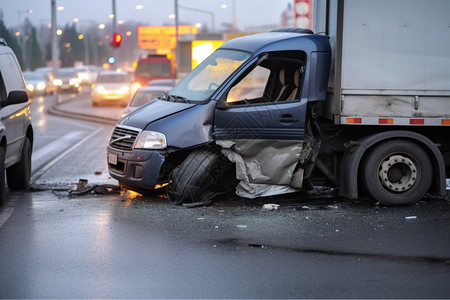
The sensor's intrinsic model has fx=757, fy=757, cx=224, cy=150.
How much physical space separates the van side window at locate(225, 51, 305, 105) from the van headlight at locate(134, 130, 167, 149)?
3.07 ft

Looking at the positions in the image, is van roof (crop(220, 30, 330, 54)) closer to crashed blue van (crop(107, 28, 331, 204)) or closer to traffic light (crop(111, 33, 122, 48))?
crashed blue van (crop(107, 28, 331, 204))

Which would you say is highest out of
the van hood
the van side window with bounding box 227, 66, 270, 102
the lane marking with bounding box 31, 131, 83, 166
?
the van side window with bounding box 227, 66, 270, 102

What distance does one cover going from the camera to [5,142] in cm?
973

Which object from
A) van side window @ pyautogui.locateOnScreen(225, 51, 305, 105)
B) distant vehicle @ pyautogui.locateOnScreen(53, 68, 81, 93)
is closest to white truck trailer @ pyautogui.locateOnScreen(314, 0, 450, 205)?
van side window @ pyautogui.locateOnScreen(225, 51, 305, 105)

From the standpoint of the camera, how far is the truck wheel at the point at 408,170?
919 cm

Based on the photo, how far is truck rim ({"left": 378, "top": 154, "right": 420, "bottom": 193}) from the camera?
363 inches

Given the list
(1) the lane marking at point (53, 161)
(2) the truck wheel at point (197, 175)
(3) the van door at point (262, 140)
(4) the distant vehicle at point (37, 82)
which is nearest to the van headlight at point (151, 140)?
(2) the truck wheel at point (197, 175)

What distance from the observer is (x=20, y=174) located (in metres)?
10.9

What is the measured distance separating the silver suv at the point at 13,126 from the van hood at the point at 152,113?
1.48 meters

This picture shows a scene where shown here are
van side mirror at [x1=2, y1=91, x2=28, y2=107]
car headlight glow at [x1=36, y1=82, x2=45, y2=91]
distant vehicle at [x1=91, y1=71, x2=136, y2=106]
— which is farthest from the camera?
car headlight glow at [x1=36, y1=82, x2=45, y2=91]

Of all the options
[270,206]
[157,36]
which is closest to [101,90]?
[270,206]

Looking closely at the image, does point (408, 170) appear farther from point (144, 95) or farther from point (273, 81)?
point (144, 95)

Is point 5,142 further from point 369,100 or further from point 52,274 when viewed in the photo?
point 369,100

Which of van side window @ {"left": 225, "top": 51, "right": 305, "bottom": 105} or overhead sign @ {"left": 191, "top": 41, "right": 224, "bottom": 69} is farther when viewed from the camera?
overhead sign @ {"left": 191, "top": 41, "right": 224, "bottom": 69}
